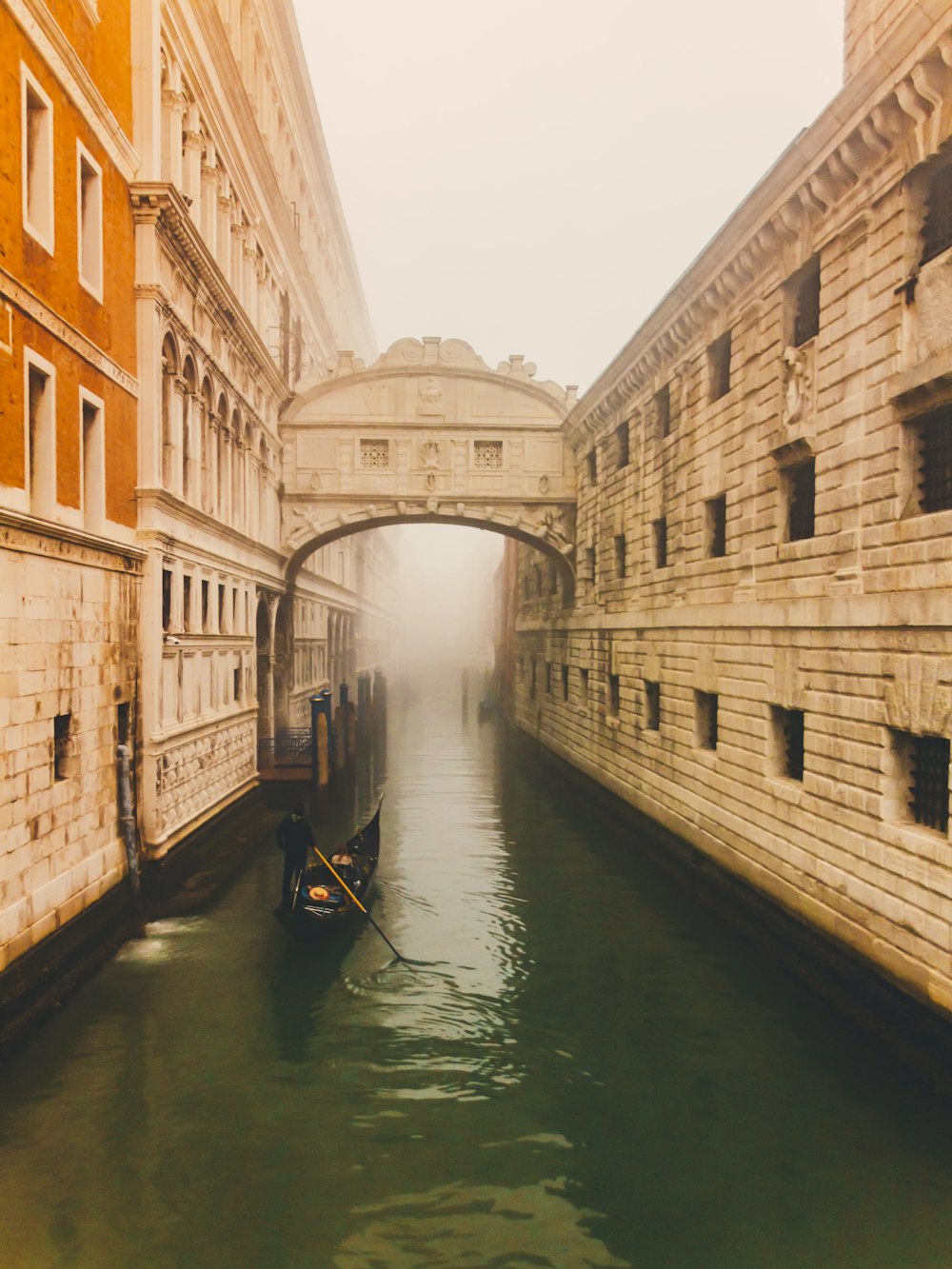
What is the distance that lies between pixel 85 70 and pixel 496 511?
13.5 m

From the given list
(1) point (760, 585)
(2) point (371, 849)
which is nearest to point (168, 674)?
(2) point (371, 849)

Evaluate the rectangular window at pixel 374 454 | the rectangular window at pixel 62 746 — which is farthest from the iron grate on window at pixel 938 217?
the rectangular window at pixel 374 454

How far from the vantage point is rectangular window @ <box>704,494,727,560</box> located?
13.0 metres

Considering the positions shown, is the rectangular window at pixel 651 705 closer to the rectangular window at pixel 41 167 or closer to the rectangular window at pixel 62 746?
the rectangular window at pixel 62 746

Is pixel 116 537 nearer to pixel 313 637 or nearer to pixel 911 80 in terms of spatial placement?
pixel 911 80

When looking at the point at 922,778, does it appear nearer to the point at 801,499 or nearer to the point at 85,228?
the point at 801,499

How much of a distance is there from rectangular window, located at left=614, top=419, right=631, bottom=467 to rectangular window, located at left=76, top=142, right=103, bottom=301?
1080cm

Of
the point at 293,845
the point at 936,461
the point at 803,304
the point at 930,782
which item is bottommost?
the point at 293,845

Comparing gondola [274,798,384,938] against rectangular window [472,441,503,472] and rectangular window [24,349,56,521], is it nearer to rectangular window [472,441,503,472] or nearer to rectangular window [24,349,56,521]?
rectangular window [24,349,56,521]

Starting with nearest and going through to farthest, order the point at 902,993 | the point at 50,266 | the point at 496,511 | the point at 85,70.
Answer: the point at 902,993 < the point at 50,266 < the point at 85,70 < the point at 496,511

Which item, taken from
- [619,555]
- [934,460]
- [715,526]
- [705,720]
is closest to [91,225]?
[715,526]

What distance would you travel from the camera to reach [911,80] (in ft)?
24.6

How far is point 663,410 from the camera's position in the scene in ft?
52.0

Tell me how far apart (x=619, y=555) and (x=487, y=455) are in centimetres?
500
